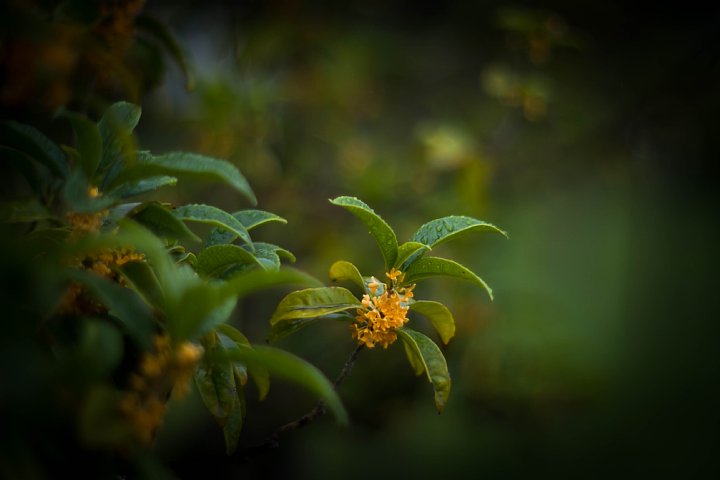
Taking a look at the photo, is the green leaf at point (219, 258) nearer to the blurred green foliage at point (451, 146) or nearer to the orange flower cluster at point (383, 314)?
the orange flower cluster at point (383, 314)

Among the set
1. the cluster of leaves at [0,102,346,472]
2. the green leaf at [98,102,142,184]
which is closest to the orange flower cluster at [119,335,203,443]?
the cluster of leaves at [0,102,346,472]

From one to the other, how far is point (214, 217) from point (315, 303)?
0.16 meters

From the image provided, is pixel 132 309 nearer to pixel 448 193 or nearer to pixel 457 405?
pixel 448 193

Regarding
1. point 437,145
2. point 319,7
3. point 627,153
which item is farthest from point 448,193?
point 627,153

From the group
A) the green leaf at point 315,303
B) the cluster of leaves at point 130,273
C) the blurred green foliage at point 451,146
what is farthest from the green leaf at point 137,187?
the blurred green foliage at point 451,146

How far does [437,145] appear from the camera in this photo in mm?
2008

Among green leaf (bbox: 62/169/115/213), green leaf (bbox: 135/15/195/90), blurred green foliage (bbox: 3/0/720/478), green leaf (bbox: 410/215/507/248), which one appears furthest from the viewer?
blurred green foliage (bbox: 3/0/720/478)

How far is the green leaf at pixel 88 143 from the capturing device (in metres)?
0.64

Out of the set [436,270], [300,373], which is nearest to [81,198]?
[300,373]

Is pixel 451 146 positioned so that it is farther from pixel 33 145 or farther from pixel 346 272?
pixel 33 145

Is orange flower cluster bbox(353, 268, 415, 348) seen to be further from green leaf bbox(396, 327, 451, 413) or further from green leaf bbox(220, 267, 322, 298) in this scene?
green leaf bbox(220, 267, 322, 298)

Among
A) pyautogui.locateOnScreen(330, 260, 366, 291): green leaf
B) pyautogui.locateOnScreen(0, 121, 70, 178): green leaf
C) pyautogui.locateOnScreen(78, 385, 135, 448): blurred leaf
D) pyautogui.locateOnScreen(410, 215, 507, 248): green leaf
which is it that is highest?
pyautogui.locateOnScreen(410, 215, 507, 248): green leaf

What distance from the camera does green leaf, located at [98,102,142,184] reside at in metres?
0.69

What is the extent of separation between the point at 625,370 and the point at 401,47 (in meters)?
3.02
